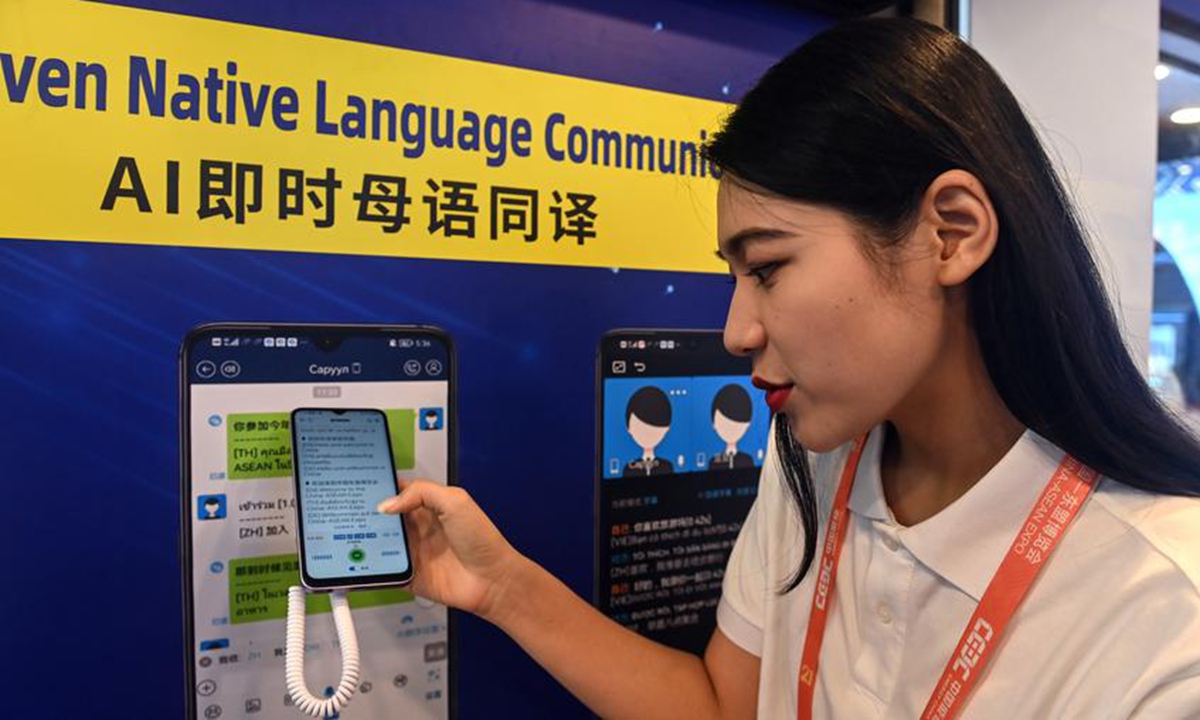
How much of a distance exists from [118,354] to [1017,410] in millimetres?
→ 747

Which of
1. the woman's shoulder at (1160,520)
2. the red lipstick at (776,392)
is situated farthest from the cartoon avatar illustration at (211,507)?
the woman's shoulder at (1160,520)

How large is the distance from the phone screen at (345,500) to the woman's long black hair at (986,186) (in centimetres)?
42

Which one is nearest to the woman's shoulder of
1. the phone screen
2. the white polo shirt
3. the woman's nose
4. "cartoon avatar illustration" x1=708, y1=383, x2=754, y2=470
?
the white polo shirt

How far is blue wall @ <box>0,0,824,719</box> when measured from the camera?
2.44ft

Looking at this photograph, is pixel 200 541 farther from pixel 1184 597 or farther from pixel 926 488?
pixel 1184 597

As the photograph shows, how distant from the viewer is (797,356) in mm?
700

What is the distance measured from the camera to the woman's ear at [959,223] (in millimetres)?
656

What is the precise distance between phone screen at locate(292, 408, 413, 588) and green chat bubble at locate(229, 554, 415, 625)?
6cm

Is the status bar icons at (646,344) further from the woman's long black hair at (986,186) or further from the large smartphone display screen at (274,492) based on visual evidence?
the woman's long black hair at (986,186)

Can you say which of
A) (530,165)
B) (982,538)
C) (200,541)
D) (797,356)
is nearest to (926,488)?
(982,538)

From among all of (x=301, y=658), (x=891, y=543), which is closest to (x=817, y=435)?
(x=891, y=543)

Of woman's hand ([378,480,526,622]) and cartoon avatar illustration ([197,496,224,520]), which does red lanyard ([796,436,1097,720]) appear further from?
cartoon avatar illustration ([197,496,224,520])

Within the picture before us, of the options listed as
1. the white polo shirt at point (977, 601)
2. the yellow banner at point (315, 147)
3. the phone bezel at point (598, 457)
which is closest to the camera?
the white polo shirt at point (977, 601)

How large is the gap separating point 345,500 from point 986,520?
0.55 metres
